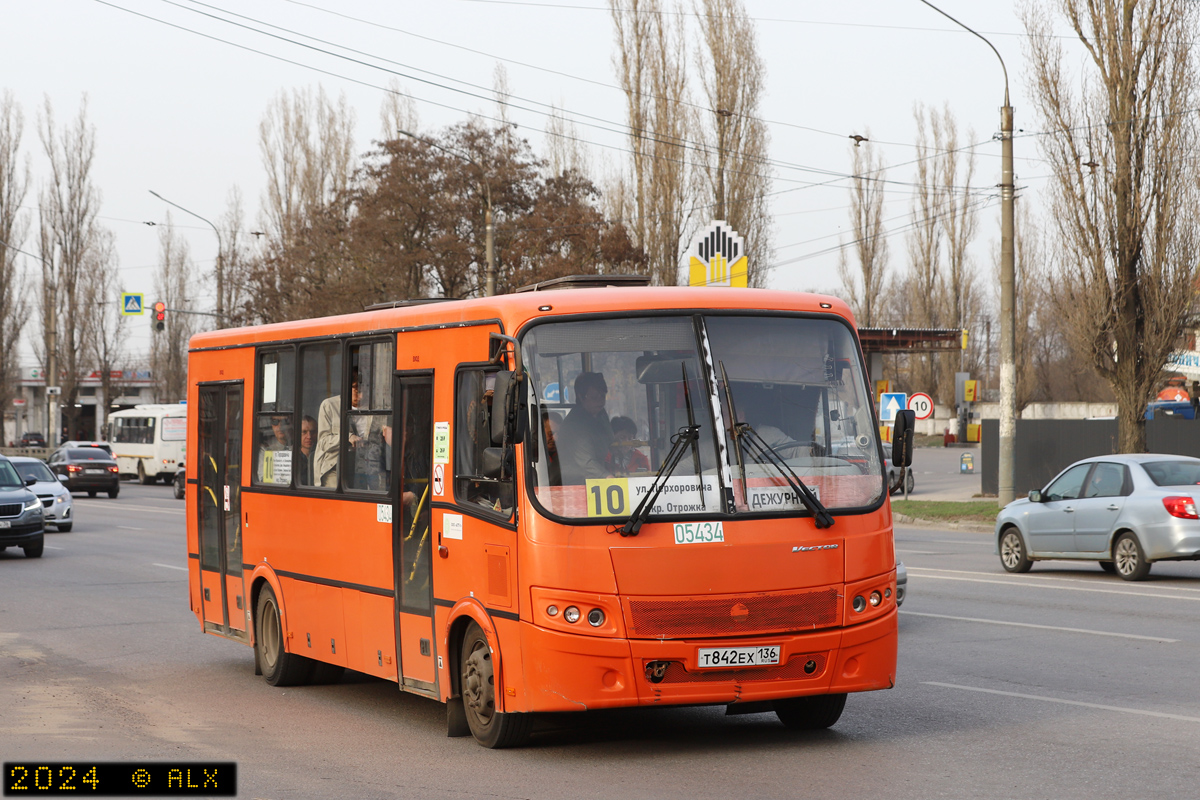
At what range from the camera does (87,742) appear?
8.56 m

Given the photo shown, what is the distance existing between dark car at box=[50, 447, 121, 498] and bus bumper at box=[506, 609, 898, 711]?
41.8 meters

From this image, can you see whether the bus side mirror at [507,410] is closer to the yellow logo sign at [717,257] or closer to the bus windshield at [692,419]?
the bus windshield at [692,419]

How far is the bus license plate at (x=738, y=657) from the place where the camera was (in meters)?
7.59

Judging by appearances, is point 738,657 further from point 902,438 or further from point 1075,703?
point 1075,703

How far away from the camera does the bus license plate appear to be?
7.59 m

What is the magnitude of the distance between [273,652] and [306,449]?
1732 mm

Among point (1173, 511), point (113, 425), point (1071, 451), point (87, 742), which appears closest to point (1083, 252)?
point (1071, 451)

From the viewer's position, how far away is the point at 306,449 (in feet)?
34.7

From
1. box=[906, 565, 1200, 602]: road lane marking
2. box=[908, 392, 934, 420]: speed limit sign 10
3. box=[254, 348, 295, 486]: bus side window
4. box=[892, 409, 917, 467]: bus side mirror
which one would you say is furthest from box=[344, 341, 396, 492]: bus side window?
box=[908, 392, 934, 420]: speed limit sign 10

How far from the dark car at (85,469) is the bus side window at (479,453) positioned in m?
40.8

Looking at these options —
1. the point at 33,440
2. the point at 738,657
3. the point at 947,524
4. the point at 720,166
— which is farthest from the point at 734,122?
the point at 33,440

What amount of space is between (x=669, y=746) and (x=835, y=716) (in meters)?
1.06

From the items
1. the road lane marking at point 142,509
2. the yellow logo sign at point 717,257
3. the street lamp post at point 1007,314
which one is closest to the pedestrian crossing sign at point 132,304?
the road lane marking at point 142,509

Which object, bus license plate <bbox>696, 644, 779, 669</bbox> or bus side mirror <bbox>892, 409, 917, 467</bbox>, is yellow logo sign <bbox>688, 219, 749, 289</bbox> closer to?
bus side mirror <bbox>892, 409, 917, 467</bbox>
